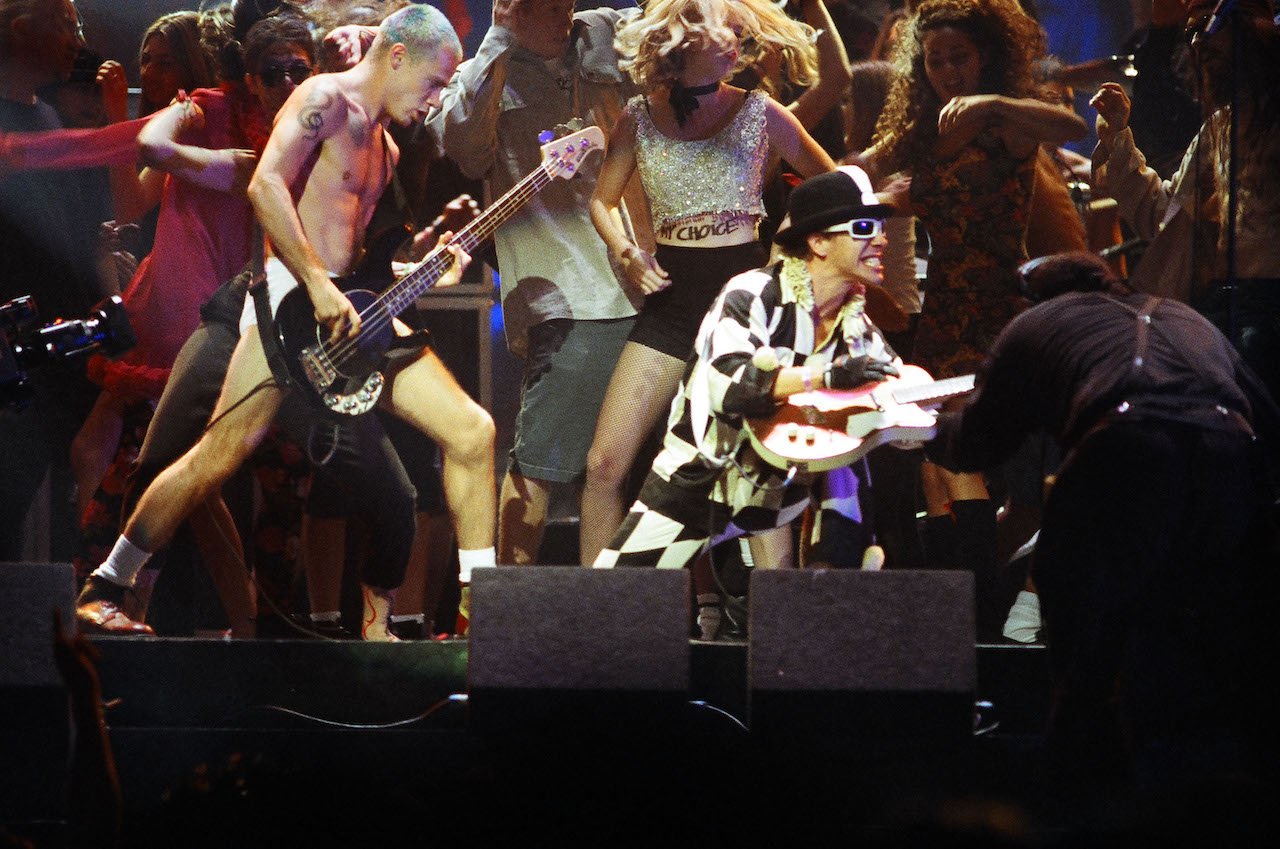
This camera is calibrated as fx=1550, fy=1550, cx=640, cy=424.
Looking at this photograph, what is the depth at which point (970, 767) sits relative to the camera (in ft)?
14.6

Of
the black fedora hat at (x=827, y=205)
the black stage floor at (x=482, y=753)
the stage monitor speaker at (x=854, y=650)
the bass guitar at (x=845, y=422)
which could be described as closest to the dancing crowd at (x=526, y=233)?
the black fedora hat at (x=827, y=205)

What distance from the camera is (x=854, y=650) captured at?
4387 millimetres

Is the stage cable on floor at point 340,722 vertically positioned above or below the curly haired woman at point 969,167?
below

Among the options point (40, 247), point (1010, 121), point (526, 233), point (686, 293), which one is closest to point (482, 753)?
point (686, 293)

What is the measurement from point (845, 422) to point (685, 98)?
1593 millimetres

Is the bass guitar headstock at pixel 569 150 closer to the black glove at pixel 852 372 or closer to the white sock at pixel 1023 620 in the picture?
the black glove at pixel 852 372

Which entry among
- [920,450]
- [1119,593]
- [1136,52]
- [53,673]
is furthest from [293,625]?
[1136,52]

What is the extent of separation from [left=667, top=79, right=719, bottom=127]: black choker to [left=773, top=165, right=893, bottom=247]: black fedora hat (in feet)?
2.70

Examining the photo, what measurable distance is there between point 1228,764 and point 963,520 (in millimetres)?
1788

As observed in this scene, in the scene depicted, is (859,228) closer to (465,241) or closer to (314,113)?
(465,241)

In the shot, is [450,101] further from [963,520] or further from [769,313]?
[963,520]

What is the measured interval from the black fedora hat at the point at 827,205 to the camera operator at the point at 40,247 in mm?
2819

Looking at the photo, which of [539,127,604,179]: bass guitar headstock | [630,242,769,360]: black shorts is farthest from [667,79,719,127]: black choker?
[630,242,769,360]: black shorts

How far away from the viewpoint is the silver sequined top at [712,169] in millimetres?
5672
